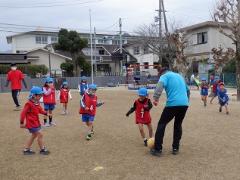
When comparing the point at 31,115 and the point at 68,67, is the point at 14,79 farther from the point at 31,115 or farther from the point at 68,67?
the point at 68,67

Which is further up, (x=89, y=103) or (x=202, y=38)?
(x=202, y=38)

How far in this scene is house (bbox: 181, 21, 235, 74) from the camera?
43.3 m

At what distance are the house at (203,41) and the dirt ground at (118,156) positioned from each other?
32.6m

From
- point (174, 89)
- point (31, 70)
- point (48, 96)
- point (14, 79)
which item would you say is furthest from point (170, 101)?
point (31, 70)

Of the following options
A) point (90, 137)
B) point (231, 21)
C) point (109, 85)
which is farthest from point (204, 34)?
point (90, 137)

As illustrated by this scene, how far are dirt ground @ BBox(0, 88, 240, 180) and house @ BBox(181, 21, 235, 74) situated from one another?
107ft

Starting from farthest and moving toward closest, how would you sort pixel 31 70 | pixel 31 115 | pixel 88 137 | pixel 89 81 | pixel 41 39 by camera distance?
pixel 41 39
pixel 31 70
pixel 89 81
pixel 88 137
pixel 31 115

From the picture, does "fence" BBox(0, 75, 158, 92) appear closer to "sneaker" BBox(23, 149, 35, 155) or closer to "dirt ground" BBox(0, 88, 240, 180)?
"dirt ground" BBox(0, 88, 240, 180)

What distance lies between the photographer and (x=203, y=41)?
146ft

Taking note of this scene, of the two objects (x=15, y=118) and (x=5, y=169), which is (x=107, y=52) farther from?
(x=5, y=169)

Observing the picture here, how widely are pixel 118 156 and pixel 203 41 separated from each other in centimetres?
3891

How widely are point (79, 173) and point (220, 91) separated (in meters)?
9.60

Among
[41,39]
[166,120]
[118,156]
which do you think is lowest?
[118,156]

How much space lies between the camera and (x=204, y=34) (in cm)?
4434
